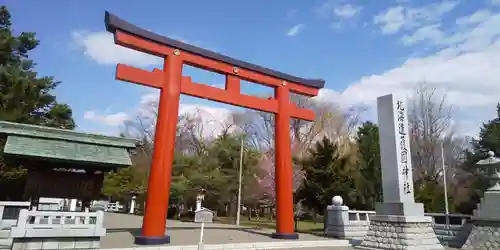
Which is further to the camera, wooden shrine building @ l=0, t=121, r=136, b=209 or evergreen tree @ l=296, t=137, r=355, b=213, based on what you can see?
evergreen tree @ l=296, t=137, r=355, b=213

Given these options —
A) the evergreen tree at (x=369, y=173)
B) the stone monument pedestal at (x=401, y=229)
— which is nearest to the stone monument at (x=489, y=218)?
the stone monument pedestal at (x=401, y=229)

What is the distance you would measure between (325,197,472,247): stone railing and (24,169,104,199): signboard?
10.0 meters

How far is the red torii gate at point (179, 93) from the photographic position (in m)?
10.4

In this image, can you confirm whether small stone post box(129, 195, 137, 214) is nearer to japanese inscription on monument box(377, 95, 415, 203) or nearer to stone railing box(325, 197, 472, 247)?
stone railing box(325, 197, 472, 247)

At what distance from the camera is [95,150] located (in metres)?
9.91

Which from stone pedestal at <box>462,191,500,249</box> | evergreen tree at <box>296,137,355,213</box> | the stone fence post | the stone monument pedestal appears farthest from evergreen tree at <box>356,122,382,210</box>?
the stone monument pedestal

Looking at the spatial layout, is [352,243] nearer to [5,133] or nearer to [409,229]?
[409,229]

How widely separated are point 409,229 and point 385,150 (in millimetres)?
2784

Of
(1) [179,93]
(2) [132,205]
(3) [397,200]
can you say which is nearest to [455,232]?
(3) [397,200]

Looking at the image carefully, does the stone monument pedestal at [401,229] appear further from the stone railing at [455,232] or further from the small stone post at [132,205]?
the small stone post at [132,205]

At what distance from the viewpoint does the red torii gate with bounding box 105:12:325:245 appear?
34.2ft

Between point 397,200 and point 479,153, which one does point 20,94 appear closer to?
point 397,200

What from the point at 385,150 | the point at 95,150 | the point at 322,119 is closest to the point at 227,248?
the point at 95,150

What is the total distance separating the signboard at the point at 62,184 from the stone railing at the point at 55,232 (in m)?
0.94
